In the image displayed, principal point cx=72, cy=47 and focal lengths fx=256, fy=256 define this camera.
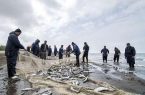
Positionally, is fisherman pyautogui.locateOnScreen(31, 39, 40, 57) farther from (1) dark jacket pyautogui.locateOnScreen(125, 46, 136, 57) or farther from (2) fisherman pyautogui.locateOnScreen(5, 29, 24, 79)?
(2) fisherman pyautogui.locateOnScreen(5, 29, 24, 79)

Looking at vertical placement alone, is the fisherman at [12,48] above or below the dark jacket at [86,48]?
below

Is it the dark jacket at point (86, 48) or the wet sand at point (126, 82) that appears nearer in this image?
the wet sand at point (126, 82)

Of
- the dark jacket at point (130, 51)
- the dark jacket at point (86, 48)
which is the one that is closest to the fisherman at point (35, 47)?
the dark jacket at point (86, 48)

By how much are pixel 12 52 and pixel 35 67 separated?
5066 millimetres

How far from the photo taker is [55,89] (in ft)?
31.5

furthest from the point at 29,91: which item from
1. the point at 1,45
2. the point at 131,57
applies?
the point at 1,45

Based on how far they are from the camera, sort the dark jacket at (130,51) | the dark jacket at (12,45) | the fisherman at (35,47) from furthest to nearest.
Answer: the fisherman at (35,47) < the dark jacket at (130,51) < the dark jacket at (12,45)

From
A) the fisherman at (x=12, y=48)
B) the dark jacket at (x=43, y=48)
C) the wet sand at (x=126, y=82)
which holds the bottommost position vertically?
the wet sand at (x=126, y=82)

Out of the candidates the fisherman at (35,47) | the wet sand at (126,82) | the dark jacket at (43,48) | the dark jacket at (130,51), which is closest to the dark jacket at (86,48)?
the dark jacket at (43,48)

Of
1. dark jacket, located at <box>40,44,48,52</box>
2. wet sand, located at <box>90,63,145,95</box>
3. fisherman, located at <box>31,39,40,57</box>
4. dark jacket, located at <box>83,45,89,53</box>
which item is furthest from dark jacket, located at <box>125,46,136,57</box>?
fisherman, located at <box>31,39,40,57</box>

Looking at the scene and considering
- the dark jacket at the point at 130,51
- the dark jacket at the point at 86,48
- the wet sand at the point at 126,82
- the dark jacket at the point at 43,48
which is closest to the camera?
the wet sand at the point at 126,82

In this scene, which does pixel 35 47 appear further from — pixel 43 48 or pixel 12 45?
pixel 12 45

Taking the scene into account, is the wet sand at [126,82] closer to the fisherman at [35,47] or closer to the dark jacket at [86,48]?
the fisherman at [35,47]

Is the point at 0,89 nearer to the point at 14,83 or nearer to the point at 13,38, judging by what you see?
the point at 14,83
